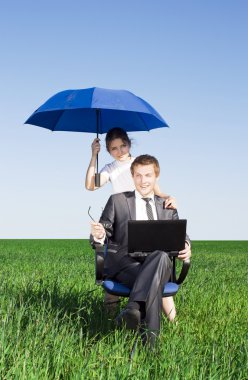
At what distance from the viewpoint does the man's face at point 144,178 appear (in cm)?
526

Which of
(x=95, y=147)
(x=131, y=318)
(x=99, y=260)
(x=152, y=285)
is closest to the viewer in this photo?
(x=131, y=318)

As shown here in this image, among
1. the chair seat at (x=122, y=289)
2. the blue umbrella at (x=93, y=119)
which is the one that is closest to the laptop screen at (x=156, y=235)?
the chair seat at (x=122, y=289)

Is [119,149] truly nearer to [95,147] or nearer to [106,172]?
[106,172]

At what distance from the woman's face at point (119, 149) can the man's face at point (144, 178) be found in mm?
520

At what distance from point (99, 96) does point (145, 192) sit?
1092mm

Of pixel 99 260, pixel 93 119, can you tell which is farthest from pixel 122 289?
pixel 93 119

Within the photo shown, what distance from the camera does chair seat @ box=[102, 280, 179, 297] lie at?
5004 millimetres

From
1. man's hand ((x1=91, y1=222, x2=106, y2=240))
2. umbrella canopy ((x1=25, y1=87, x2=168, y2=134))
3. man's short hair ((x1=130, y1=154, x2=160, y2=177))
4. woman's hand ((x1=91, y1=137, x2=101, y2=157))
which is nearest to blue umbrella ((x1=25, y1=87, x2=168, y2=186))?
umbrella canopy ((x1=25, y1=87, x2=168, y2=134))

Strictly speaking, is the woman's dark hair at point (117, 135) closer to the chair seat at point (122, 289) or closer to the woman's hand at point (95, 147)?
the woman's hand at point (95, 147)

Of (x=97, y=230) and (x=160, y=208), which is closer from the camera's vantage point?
(x=97, y=230)

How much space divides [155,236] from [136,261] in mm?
367

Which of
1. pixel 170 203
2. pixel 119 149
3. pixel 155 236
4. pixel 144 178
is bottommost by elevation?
pixel 155 236

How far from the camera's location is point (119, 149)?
5.82 metres

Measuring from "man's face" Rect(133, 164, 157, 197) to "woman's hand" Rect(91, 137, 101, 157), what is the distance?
89 cm
